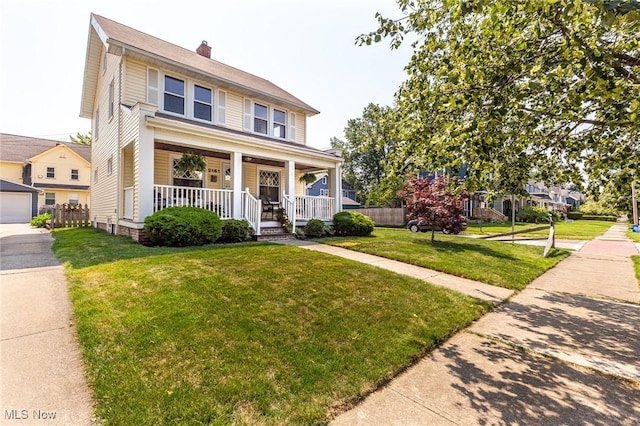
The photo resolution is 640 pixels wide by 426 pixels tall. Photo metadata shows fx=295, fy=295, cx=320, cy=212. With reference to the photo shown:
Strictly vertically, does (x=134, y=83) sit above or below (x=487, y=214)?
above

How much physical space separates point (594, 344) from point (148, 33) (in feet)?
57.6

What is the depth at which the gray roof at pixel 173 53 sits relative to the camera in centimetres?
1009

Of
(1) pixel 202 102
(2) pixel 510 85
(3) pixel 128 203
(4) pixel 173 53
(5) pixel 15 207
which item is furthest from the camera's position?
(5) pixel 15 207

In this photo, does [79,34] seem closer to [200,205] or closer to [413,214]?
[200,205]

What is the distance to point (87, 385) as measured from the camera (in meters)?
2.30

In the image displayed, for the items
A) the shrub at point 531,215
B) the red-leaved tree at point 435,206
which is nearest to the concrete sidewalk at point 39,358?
the red-leaved tree at point 435,206

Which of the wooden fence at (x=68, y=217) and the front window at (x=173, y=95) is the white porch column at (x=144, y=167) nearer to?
the front window at (x=173, y=95)

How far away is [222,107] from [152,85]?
8.22ft

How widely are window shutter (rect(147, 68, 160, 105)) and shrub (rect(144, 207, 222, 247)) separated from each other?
16.3 ft

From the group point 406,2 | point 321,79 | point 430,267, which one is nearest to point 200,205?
point 321,79

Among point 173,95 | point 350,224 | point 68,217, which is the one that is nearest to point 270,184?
point 350,224

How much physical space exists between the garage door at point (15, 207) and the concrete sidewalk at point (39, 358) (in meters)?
26.7

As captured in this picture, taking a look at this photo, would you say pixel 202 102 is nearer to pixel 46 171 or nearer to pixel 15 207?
pixel 15 207

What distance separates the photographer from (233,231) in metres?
8.62
